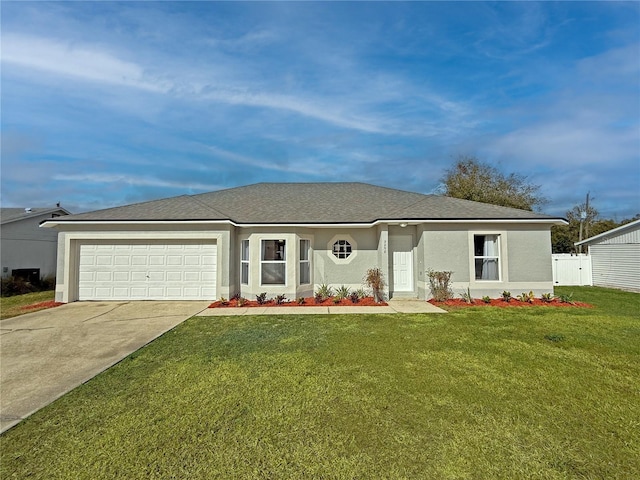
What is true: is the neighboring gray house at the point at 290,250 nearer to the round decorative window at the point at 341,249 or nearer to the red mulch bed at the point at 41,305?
the round decorative window at the point at 341,249

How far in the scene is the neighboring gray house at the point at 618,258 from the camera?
14.9m

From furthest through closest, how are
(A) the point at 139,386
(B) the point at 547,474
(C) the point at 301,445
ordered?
(A) the point at 139,386 → (C) the point at 301,445 → (B) the point at 547,474

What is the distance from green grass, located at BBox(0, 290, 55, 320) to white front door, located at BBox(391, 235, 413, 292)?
44.5 feet

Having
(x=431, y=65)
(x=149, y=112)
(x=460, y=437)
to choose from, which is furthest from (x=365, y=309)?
(x=149, y=112)

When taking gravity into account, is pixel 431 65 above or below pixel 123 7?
above

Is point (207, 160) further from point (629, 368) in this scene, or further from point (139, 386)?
point (629, 368)

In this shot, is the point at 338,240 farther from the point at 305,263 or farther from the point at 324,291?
the point at 324,291

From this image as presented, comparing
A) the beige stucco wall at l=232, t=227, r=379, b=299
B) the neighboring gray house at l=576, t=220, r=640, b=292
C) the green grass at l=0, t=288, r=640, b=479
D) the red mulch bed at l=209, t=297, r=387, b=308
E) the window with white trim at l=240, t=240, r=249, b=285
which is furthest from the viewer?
the neighboring gray house at l=576, t=220, r=640, b=292

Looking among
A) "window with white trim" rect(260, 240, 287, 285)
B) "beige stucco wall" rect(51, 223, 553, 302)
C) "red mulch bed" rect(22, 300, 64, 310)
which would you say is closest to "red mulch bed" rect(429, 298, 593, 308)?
"beige stucco wall" rect(51, 223, 553, 302)

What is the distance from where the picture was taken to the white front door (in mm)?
12586

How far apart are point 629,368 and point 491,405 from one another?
3161mm

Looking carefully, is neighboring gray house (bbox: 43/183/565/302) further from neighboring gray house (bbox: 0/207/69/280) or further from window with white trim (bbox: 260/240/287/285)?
neighboring gray house (bbox: 0/207/69/280)

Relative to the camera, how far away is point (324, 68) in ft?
45.3

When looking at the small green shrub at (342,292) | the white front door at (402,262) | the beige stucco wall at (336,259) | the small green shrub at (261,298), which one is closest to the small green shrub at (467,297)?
the white front door at (402,262)
